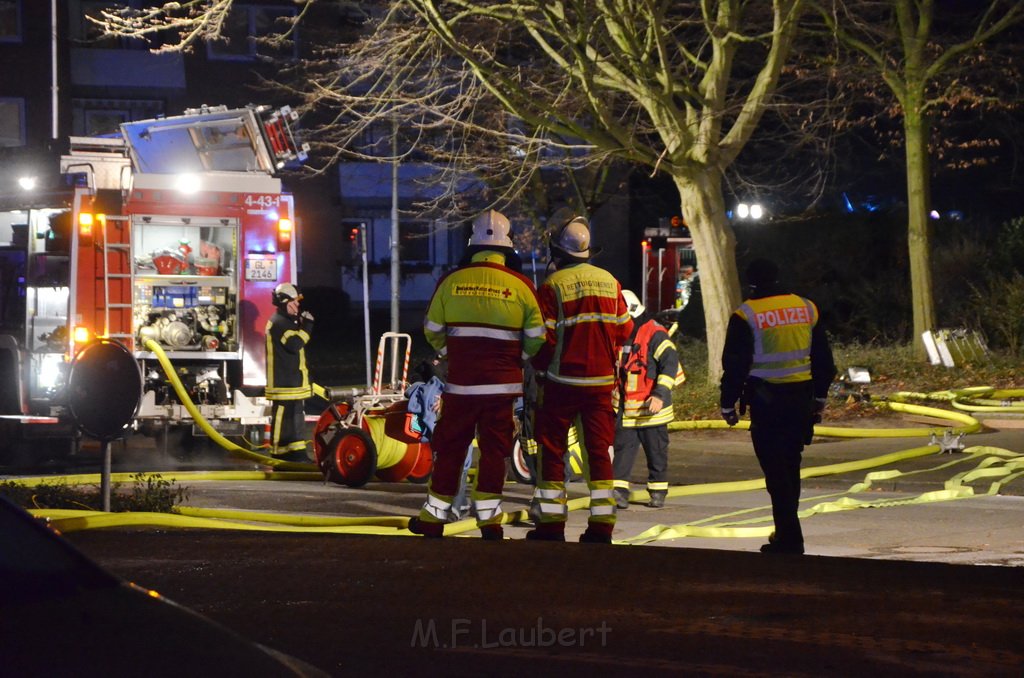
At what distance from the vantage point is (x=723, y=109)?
15750 millimetres

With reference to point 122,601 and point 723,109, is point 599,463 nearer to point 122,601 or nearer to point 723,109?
point 122,601

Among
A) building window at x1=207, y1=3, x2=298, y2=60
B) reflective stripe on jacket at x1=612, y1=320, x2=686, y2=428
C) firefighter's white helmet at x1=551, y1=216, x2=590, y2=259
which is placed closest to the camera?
firefighter's white helmet at x1=551, y1=216, x2=590, y2=259

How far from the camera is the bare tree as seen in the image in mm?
17750

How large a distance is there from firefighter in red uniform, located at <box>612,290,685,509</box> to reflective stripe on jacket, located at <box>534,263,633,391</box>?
2.20m

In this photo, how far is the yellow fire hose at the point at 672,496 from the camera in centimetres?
751

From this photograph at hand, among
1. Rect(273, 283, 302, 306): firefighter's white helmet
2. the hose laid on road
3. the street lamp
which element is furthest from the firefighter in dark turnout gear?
the street lamp

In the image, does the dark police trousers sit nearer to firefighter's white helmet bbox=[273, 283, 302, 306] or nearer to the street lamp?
firefighter's white helmet bbox=[273, 283, 302, 306]

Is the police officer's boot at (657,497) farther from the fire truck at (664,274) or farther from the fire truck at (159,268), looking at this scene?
the fire truck at (664,274)

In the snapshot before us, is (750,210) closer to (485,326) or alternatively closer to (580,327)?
(580,327)

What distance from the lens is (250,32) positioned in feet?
119

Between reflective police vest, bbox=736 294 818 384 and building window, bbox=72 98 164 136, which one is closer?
reflective police vest, bbox=736 294 818 384

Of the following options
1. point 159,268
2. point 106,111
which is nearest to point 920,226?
point 159,268

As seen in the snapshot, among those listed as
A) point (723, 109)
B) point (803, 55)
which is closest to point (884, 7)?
point (803, 55)

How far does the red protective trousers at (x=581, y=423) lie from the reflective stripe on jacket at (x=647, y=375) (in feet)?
7.57
